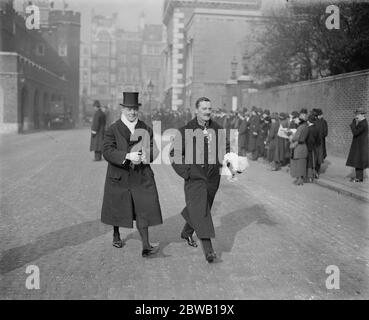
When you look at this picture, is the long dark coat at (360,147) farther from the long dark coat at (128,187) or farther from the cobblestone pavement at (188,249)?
the long dark coat at (128,187)

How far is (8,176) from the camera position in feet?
39.8

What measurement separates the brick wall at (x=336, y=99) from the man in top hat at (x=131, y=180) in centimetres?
1194

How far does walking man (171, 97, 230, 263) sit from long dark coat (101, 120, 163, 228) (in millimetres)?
363

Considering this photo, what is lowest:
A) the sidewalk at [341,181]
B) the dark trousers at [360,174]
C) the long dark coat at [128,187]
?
the sidewalk at [341,181]

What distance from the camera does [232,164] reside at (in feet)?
18.5

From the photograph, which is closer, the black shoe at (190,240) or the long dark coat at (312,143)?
the black shoe at (190,240)

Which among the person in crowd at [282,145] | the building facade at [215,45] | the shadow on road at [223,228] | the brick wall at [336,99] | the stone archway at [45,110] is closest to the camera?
the shadow on road at [223,228]

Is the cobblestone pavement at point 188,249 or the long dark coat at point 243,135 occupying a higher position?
the long dark coat at point 243,135

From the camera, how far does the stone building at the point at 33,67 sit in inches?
1341

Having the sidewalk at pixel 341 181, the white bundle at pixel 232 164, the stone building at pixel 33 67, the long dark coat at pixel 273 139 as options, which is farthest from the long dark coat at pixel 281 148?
the stone building at pixel 33 67

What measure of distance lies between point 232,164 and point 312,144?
6782 millimetres

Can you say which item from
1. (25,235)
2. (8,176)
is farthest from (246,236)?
(8,176)
